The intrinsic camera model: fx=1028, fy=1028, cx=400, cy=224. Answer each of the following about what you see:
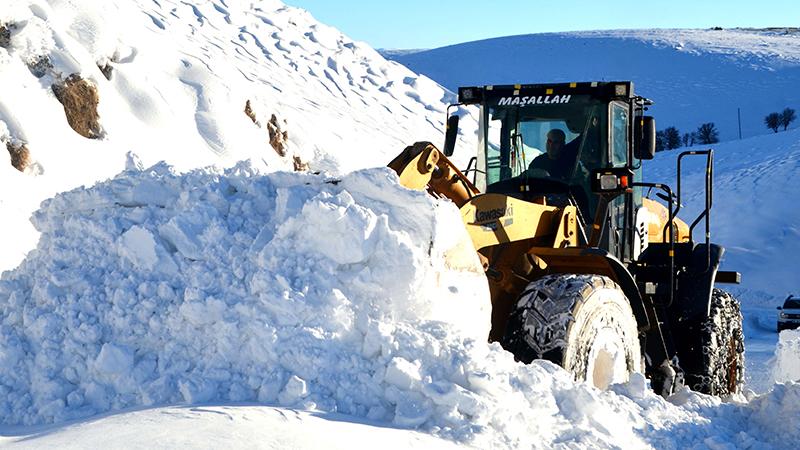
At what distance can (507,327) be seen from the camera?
19.5 feet

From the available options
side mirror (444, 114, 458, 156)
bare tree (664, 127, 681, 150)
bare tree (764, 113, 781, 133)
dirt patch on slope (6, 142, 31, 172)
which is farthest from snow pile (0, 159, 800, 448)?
bare tree (764, 113, 781, 133)

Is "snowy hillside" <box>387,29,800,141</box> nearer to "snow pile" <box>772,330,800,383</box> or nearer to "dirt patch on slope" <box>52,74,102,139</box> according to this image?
"dirt patch on slope" <box>52,74,102,139</box>

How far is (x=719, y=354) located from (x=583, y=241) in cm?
176

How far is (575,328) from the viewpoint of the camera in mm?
5750

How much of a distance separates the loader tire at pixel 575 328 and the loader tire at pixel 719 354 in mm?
1676

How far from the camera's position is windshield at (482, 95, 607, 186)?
23.7 ft

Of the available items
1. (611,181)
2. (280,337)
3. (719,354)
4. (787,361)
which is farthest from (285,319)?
(787,361)

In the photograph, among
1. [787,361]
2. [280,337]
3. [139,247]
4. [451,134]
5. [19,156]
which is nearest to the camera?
[280,337]

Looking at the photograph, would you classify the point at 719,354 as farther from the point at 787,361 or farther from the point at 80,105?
the point at 80,105

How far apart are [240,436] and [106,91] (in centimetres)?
1452

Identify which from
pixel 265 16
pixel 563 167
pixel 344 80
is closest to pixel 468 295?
pixel 563 167

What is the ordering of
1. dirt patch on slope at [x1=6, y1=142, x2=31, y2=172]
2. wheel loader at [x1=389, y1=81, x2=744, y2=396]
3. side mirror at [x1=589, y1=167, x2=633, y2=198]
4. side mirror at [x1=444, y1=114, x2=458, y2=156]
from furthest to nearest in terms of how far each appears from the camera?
dirt patch on slope at [x1=6, y1=142, x2=31, y2=172] → side mirror at [x1=444, y1=114, x2=458, y2=156] → side mirror at [x1=589, y1=167, x2=633, y2=198] → wheel loader at [x1=389, y1=81, x2=744, y2=396]

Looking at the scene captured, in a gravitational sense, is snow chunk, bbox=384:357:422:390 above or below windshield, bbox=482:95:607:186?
below

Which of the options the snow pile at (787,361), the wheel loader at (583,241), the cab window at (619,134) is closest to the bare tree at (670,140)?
the snow pile at (787,361)
